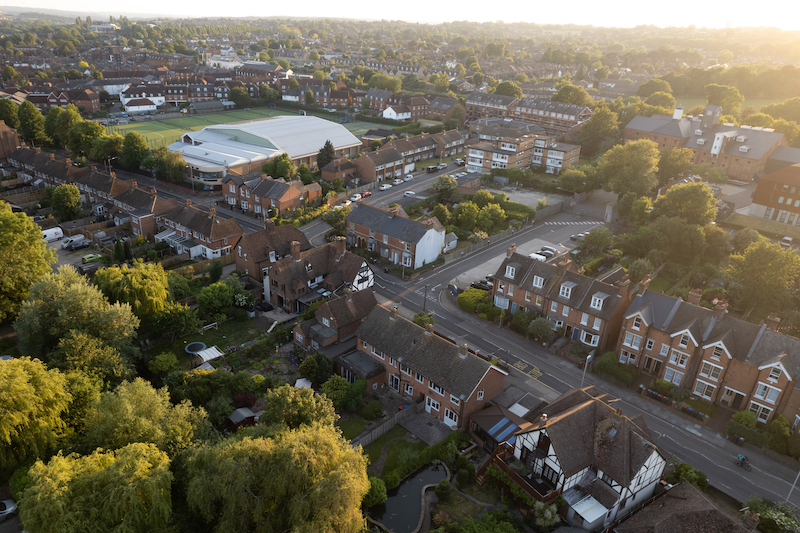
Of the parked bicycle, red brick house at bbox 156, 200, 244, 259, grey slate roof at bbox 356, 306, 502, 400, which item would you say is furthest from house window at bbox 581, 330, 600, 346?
red brick house at bbox 156, 200, 244, 259

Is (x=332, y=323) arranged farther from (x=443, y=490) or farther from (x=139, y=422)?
(x=139, y=422)

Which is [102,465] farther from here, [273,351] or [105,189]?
→ [105,189]

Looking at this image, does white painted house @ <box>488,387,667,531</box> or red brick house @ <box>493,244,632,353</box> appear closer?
white painted house @ <box>488,387,667,531</box>

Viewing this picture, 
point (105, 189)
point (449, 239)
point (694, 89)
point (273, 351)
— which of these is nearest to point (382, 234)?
point (449, 239)

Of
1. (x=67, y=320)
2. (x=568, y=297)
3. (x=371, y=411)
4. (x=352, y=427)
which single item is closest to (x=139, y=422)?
(x=352, y=427)

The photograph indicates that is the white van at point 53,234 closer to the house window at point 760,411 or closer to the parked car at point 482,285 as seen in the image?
the parked car at point 482,285

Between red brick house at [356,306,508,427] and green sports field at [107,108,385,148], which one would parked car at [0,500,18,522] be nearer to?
red brick house at [356,306,508,427]
